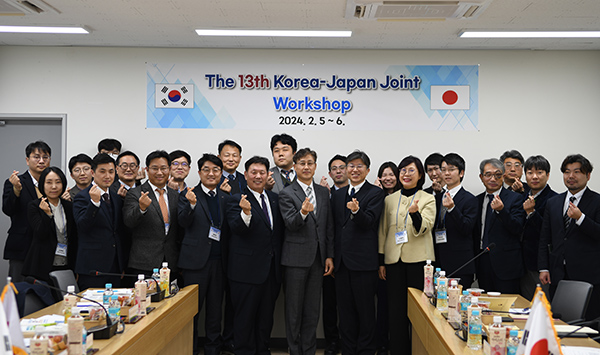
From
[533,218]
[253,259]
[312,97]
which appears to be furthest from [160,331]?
[312,97]

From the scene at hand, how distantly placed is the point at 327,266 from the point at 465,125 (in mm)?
2606

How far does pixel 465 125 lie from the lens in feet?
20.1

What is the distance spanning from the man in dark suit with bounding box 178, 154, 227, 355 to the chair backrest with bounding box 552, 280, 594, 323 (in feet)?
9.39

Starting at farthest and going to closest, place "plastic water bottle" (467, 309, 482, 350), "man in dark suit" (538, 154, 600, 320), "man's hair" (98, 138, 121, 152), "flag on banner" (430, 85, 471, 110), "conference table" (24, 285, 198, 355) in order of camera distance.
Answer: "flag on banner" (430, 85, 471, 110) < "man's hair" (98, 138, 121, 152) < "man in dark suit" (538, 154, 600, 320) < "conference table" (24, 285, 198, 355) < "plastic water bottle" (467, 309, 482, 350)

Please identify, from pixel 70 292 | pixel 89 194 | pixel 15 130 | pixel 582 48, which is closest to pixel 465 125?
pixel 582 48

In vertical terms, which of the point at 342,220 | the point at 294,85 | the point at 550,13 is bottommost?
the point at 342,220

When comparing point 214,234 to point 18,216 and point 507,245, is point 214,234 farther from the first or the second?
point 507,245

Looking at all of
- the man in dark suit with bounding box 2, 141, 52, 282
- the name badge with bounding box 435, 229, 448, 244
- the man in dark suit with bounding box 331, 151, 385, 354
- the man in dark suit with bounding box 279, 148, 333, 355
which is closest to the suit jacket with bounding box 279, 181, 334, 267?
the man in dark suit with bounding box 279, 148, 333, 355

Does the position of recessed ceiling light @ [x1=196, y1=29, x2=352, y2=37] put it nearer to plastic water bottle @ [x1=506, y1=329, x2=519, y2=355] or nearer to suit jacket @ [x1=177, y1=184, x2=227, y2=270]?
suit jacket @ [x1=177, y1=184, x2=227, y2=270]

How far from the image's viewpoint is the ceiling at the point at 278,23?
4625 mm

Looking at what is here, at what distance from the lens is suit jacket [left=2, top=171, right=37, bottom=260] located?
495 centimetres

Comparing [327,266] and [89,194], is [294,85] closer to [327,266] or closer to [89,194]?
[327,266]

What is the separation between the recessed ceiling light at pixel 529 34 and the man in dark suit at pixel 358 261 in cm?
192

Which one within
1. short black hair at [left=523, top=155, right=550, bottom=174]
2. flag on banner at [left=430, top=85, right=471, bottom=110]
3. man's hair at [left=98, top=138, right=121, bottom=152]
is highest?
flag on banner at [left=430, top=85, right=471, bottom=110]
